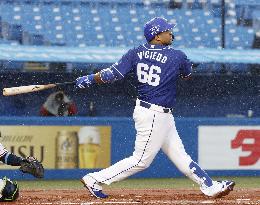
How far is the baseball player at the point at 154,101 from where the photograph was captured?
23.6 feet

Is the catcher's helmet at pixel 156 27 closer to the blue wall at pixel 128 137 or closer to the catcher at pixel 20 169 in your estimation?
the catcher at pixel 20 169

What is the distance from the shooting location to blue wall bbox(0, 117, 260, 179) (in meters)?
11.1

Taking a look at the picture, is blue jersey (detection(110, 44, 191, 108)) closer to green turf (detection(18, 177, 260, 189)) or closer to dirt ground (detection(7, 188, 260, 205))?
dirt ground (detection(7, 188, 260, 205))

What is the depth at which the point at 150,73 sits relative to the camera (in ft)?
23.8

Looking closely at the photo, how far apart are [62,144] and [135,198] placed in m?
3.83

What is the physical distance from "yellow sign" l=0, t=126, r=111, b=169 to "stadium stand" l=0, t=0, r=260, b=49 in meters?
3.77

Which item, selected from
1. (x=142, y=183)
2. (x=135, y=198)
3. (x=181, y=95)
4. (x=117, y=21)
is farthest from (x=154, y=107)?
(x=117, y=21)

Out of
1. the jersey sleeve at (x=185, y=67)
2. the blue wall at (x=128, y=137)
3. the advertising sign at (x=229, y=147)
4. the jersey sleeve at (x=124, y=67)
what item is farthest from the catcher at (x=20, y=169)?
the advertising sign at (x=229, y=147)

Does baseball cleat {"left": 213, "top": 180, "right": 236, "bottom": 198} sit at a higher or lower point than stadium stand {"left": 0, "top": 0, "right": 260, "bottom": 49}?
lower

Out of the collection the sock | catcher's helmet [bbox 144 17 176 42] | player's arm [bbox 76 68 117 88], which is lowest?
the sock

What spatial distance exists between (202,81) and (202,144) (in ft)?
9.08

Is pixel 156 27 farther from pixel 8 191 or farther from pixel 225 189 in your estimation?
pixel 8 191

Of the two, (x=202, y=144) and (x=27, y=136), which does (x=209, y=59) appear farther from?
(x=27, y=136)

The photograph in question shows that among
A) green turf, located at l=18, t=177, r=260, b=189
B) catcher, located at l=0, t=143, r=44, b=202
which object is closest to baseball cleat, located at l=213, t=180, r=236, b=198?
catcher, located at l=0, t=143, r=44, b=202
